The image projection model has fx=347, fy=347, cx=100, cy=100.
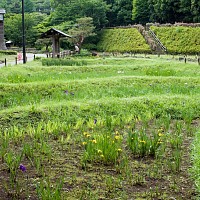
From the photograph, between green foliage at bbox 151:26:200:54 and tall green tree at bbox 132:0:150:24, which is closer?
green foliage at bbox 151:26:200:54

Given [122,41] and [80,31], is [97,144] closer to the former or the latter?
[80,31]

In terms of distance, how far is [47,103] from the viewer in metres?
7.51

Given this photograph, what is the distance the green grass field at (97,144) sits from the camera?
142 inches

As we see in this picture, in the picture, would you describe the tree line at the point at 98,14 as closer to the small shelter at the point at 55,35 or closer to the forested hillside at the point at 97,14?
the forested hillside at the point at 97,14

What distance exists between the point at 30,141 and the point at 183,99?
3.96m

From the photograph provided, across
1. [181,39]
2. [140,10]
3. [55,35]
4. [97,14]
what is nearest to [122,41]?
[97,14]

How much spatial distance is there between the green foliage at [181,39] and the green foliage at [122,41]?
198 cm

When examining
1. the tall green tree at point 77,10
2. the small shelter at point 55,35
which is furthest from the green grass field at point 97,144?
the tall green tree at point 77,10

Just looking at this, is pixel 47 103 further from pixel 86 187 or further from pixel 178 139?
pixel 86 187

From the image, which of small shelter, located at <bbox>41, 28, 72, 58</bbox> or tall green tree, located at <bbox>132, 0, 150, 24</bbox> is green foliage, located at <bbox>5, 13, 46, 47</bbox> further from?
small shelter, located at <bbox>41, 28, 72, 58</bbox>

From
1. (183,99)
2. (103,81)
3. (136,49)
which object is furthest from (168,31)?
(183,99)

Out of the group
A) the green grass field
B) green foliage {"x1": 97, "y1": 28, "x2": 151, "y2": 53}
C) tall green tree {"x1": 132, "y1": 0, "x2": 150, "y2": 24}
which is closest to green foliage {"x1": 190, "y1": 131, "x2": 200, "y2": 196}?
the green grass field

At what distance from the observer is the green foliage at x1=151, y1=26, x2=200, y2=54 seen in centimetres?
2981

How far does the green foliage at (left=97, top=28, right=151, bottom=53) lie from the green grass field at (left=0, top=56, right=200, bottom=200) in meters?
24.9
